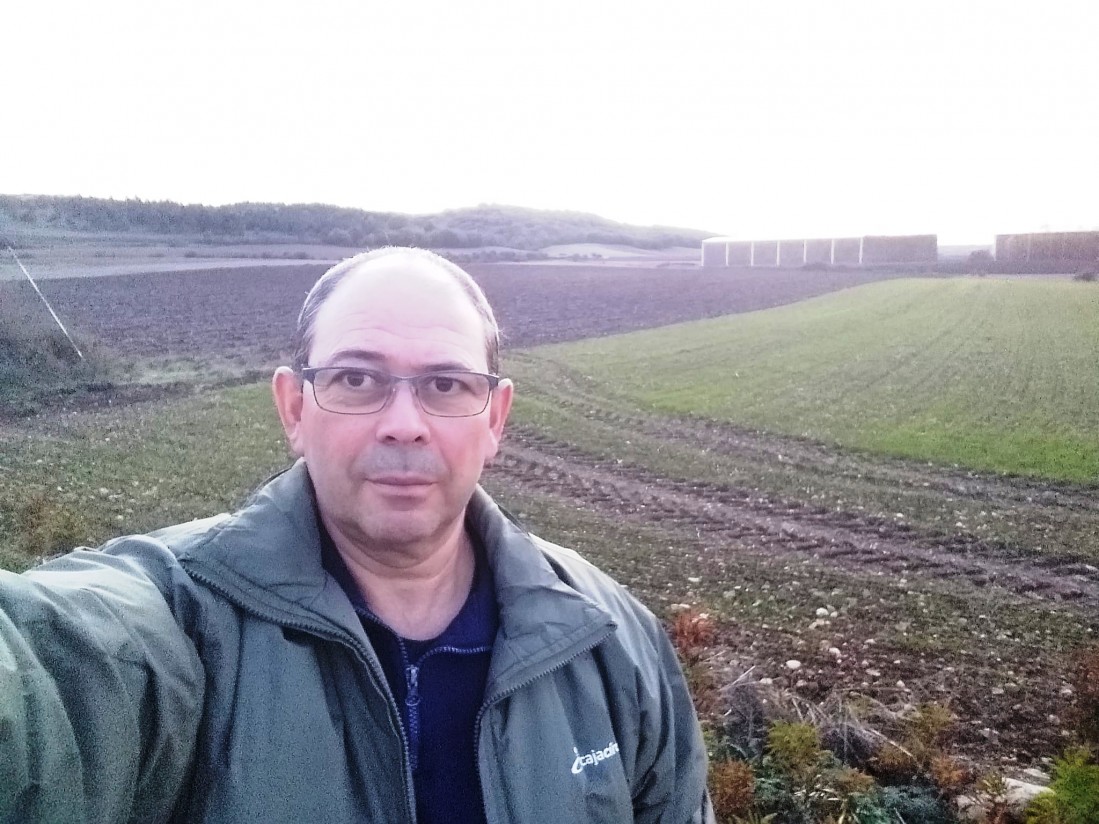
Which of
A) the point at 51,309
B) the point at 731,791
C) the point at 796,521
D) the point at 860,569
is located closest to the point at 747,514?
the point at 796,521

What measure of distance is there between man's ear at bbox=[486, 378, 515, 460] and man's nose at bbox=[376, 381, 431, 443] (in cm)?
18

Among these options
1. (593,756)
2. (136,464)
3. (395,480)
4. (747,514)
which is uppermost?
(395,480)

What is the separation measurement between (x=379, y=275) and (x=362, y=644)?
2.19 ft

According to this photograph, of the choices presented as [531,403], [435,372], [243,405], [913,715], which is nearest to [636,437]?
[531,403]

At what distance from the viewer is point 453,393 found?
147 centimetres

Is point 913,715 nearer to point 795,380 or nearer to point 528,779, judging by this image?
point 528,779

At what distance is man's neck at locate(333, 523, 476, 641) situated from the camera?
143 cm

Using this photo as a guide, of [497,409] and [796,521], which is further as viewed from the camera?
[796,521]

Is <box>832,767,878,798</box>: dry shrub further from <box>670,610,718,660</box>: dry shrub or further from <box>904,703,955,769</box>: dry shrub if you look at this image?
<box>670,610,718,660</box>: dry shrub

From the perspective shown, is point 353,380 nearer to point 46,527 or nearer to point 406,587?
point 406,587

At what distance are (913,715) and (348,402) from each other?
2.97 m

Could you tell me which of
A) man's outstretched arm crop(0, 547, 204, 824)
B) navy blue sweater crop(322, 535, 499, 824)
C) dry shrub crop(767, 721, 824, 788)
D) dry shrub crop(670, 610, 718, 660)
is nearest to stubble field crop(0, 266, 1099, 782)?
dry shrub crop(670, 610, 718, 660)

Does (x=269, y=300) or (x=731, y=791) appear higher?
(x=269, y=300)

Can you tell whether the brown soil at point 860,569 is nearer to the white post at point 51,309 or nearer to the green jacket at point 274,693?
the green jacket at point 274,693
